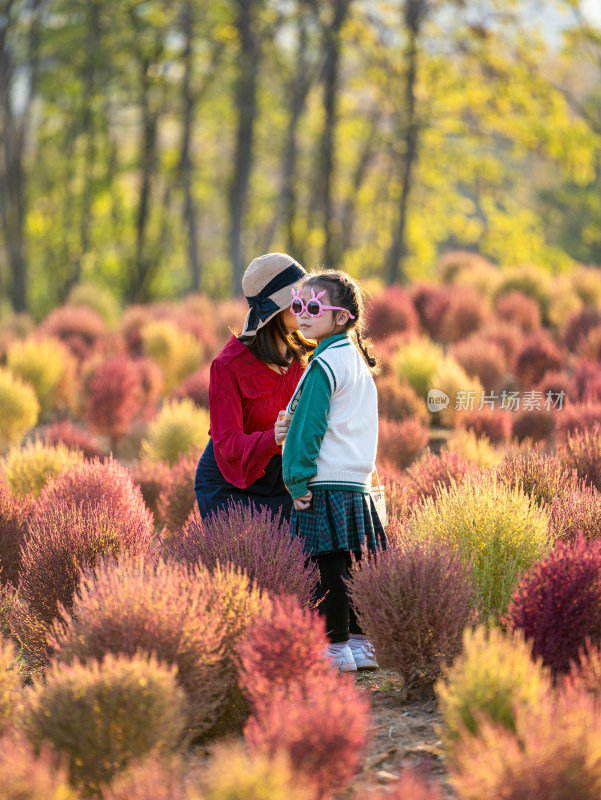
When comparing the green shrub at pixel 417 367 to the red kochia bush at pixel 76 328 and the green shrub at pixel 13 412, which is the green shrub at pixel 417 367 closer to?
the green shrub at pixel 13 412

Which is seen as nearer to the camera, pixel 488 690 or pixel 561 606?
pixel 488 690

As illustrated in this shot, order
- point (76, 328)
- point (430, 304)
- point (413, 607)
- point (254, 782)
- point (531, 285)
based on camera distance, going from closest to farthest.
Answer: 1. point (254, 782)
2. point (413, 607)
3. point (76, 328)
4. point (430, 304)
5. point (531, 285)

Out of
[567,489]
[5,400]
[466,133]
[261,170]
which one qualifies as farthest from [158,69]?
[567,489]

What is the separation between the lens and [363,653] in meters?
4.00

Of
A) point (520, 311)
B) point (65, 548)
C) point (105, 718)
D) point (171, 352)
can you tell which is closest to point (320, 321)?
point (65, 548)

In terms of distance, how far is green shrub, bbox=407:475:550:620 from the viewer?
13.0ft

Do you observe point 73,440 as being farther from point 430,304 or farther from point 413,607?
point 430,304

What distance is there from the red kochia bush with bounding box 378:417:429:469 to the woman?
3226 millimetres

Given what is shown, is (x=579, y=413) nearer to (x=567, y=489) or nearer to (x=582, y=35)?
(x=567, y=489)

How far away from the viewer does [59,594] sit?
13.8 ft

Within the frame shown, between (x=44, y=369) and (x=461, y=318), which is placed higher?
(x=461, y=318)

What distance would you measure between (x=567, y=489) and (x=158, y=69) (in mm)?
17035

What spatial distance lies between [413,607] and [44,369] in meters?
7.94

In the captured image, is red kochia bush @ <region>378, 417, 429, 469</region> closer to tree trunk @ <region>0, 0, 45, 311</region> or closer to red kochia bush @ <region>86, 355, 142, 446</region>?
red kochia bush @ <region>86, 355, 142, 446</region>
